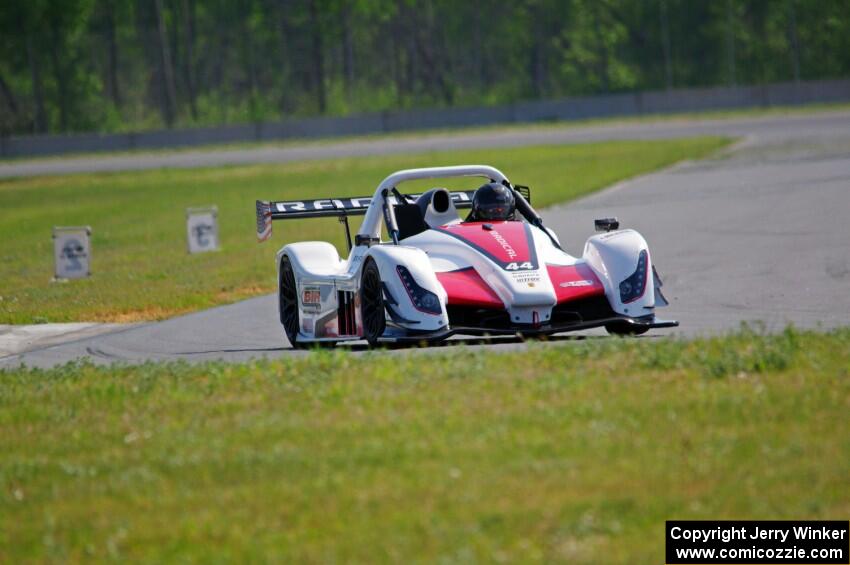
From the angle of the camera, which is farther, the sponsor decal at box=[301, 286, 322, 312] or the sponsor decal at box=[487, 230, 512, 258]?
the sponsor decal at box=[301, 286, 322, 312]

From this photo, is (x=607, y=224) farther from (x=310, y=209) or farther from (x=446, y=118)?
(x=446, y=118)

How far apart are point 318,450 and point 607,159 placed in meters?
37.9

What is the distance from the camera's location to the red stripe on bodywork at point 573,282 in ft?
38.5

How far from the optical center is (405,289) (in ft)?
38.1

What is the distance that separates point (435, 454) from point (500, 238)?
214 inches

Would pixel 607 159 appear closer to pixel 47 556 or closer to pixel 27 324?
pixel 27 324

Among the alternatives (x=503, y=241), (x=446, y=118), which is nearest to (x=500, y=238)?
(x=503, y=241)

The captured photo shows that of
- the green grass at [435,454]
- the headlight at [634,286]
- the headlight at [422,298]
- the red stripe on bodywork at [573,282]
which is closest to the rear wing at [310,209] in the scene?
the red stripe on bodywork at [573,282]

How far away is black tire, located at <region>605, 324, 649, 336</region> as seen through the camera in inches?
474

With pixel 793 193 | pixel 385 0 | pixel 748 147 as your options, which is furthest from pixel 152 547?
pixel 385 0

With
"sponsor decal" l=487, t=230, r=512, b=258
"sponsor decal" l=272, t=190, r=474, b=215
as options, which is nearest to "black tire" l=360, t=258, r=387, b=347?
"sponsor decal" l=487, t=230, r=512, b=258

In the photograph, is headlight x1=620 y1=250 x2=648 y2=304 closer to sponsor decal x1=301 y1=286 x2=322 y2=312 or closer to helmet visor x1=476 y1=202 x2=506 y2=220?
helmet visor x1=476 y1=202 x2=506 y2=220

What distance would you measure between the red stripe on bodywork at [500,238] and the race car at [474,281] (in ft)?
0.04

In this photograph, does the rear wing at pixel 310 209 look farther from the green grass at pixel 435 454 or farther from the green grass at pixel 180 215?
the green grass at pixel 435 454
